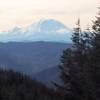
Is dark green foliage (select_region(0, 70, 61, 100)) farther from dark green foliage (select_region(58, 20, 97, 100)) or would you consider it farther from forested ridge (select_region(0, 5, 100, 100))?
dark green foliage (select_region(58, 20, 97, 100))

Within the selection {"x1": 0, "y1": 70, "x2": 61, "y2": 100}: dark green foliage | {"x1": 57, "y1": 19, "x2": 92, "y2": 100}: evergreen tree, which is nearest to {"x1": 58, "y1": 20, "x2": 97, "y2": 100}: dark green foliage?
{"x1": 57, "y1": 19, "x2": 92, "y2": 100}: evergreen tree

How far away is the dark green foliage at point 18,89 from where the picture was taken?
37.1ft

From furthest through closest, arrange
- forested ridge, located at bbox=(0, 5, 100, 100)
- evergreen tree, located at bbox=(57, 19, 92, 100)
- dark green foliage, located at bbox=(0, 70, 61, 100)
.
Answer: evergreen tree, located at bbox=(57, 19, 92, 100) → forested ridge, located at bbox=(0, 5, 100, 100) → dark green foliage, located at bbox=(0, 70, 61, 100)

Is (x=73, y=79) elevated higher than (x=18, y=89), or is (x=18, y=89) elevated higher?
(x=18, y=89)

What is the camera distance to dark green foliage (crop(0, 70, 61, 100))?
11.3 meters

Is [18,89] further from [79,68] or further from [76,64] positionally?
[76,64]

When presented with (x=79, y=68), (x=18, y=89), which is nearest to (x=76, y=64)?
(x=79, y=68)

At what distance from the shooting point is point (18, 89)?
39.8ft

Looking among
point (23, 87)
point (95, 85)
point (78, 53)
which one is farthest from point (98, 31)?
point (23, 87)

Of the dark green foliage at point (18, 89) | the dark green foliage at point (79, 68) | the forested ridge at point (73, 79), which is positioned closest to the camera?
the dark green foliage at point (18, 89)

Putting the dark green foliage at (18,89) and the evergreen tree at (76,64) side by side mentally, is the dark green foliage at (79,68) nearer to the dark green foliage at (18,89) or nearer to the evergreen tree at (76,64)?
the evergreen tree at (76,64)

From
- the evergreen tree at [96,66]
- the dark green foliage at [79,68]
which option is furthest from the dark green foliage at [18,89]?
the evergreen tree at [96,66]

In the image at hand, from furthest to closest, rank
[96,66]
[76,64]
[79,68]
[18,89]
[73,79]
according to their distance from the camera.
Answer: [76,64]
[79,68]
[73,79]
[96,66]
[18,89]

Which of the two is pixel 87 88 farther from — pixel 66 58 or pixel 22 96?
pixel 22 96
